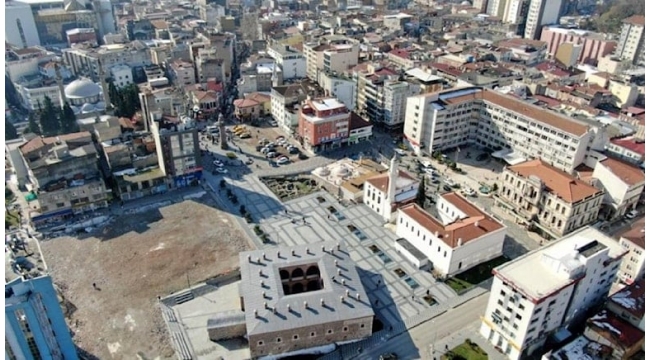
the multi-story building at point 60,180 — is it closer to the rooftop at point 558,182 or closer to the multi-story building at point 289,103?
the multi-story building at point 289,103

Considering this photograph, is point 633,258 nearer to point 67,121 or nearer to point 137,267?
point 137,267

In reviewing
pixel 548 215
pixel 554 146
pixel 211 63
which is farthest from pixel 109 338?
pixel 211 63

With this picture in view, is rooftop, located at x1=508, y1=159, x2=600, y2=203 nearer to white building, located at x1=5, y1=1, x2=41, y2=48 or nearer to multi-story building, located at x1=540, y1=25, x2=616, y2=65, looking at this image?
multi-story building, located at x1=540, y1=25, x2=616, y2=65

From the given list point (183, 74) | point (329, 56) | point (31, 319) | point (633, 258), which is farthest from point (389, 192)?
point (183, 74)

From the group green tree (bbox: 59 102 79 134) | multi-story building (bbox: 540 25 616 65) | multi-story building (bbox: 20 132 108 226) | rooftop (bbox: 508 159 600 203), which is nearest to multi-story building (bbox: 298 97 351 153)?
rooftop (bbox: 508 159 600 203)

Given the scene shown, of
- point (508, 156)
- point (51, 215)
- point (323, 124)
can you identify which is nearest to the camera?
point (51, 215)
